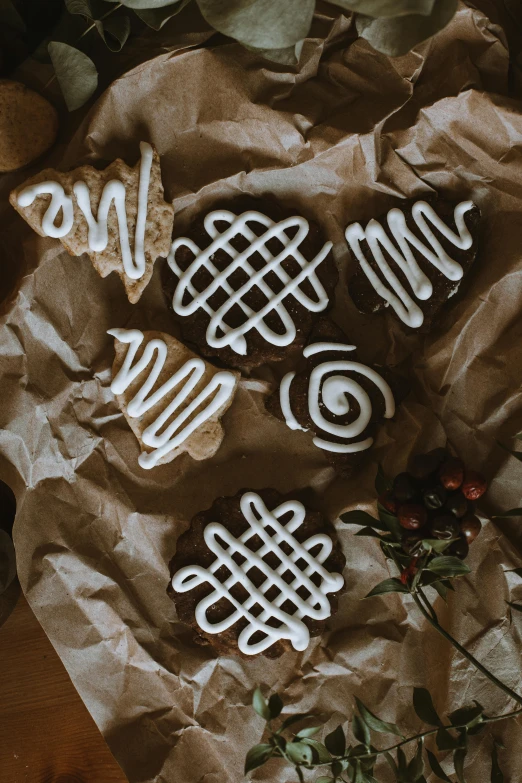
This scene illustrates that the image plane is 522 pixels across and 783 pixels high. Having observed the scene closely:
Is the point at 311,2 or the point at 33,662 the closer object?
the point at 311,2

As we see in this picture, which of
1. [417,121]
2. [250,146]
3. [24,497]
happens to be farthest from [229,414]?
[417,121]

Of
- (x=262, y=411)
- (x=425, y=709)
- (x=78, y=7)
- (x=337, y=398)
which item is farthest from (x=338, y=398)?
(x=78, y=7)

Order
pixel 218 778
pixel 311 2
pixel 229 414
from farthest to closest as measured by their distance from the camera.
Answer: pixel 229 414, pixel 218 778, pixel 311 2

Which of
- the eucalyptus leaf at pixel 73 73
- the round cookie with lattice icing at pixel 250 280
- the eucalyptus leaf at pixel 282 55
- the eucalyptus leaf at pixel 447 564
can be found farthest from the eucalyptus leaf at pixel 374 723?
the eucalyptus leaf at pixel 73 73

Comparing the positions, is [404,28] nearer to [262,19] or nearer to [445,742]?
[262,19]

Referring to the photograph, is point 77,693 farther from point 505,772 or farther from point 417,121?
point 417,121

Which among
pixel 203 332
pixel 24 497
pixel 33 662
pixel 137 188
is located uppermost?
pixel 137 188
